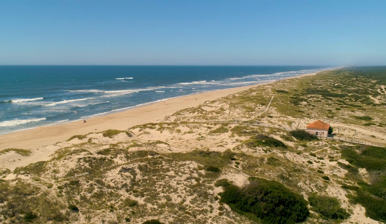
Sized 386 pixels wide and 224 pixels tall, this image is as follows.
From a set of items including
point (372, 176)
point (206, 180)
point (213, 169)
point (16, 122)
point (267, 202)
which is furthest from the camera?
point (16, 122)

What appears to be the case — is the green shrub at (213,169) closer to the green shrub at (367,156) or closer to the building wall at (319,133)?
the green shrub at (367,156)

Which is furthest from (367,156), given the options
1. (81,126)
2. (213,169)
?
(81,126)

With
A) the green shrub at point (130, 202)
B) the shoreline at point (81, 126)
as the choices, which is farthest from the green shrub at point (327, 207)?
the shoreline at point (81, 126)

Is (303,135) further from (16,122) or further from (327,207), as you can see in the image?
(16,122)

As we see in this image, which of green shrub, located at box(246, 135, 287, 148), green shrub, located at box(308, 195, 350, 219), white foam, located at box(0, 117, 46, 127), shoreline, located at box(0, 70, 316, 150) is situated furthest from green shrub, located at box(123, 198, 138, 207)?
white foam, located at box(0, 117, 46, 127)

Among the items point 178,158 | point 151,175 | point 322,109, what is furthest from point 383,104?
point 151,175

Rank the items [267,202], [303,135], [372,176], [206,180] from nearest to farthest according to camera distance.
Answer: [267,202]
[206,180]
[372,176]
[303,135]
